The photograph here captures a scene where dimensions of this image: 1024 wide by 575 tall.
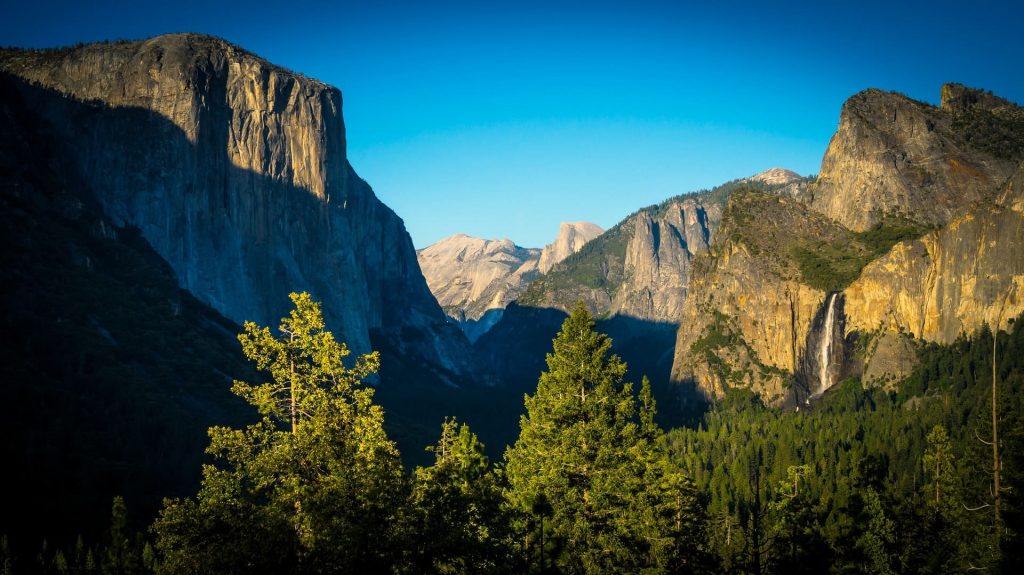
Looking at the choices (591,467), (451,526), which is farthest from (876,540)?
(451,526)

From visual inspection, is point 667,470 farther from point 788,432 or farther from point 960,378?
point 960,378

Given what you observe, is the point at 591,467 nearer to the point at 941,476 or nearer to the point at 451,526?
Result: the point at 451,526

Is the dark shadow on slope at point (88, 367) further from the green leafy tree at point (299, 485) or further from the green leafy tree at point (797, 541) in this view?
the green leafy tree at point (299, 485)

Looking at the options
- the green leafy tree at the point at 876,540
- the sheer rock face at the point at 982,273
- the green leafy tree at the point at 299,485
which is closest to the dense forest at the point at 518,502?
the green leafy tree at the point at 299,485

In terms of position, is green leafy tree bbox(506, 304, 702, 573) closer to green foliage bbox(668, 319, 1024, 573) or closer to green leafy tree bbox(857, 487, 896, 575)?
green foliage bbox(668, 319, 1024, 573)

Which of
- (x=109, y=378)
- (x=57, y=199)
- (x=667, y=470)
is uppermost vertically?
(x=57, y=199)

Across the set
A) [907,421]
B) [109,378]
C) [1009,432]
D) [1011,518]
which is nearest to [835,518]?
[1009,432]
